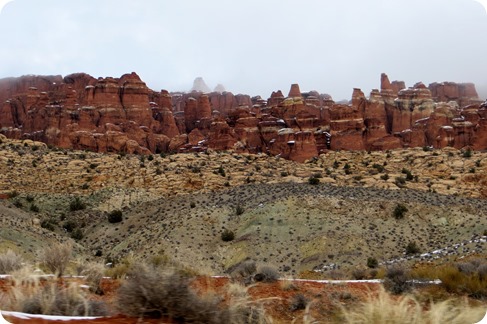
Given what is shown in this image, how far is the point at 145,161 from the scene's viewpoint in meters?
49.2

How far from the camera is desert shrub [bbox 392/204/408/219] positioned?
1109 inches

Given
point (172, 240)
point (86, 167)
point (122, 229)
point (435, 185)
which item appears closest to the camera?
point (172, 240)

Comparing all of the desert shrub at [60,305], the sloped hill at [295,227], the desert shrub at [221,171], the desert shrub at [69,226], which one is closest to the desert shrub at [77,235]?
the sloped hill at [295,227]

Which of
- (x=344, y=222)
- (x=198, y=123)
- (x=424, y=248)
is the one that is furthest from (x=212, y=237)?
(x=198, y=123)

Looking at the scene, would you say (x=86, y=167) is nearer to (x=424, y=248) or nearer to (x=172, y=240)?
(x=172, y=240)

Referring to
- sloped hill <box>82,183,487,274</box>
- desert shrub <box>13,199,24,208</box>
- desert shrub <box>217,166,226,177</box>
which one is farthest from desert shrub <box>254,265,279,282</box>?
desert shrub <box>217,166,226,177</box>

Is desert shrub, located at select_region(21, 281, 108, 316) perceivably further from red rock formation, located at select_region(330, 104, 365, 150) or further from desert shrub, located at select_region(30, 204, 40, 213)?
red rock formation, located at select_region(330, 104, 365, 150)

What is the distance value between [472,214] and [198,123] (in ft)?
245

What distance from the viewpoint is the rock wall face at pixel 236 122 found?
6912 cm

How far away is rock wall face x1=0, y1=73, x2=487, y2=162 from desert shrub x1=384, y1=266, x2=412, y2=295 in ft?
184

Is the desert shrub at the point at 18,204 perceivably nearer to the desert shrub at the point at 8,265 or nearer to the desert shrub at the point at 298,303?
the desert shrub at the point at 8,265

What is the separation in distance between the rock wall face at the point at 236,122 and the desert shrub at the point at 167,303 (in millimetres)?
60731

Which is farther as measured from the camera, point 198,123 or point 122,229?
point 198,123

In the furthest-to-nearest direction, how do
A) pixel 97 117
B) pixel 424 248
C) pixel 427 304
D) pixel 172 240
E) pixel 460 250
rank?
pixel 97 117 → pixel 172 240 → pixel 424 248 → pixel 460 250 → pixel 427 304
